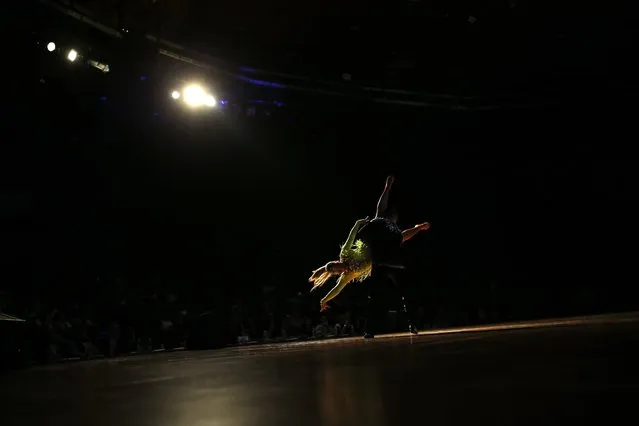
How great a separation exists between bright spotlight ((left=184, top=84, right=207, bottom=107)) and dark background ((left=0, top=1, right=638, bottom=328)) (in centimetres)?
20

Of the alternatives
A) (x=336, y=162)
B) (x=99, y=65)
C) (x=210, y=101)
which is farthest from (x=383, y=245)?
(x=336, y=162)

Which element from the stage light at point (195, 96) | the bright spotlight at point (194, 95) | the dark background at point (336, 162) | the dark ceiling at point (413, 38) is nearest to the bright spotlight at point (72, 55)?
the dark background at point (336, 162)

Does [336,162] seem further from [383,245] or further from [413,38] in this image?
[383,245]

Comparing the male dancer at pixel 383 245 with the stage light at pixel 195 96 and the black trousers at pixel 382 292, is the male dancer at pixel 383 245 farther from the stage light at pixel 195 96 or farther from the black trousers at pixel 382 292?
the stage light at pixel 195 96

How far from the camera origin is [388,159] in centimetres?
948

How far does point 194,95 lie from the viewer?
23.4 feet

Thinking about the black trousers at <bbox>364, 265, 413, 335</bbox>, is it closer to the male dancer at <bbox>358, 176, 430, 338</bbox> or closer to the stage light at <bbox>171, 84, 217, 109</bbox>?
the male dancer at <bbox>358, 176, 430, 338</bbox>

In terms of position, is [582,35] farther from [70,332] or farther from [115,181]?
[70,332]

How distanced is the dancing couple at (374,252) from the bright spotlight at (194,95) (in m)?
2.78

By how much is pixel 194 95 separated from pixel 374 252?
10.3ft

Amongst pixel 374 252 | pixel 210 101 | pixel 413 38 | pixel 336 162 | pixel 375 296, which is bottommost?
pixel 375 296

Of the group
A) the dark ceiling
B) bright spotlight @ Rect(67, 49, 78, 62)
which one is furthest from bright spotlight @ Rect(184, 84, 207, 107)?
bright spotlight @ Rect(67, 49, 78, 62)

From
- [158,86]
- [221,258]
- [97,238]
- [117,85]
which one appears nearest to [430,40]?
[158,86]

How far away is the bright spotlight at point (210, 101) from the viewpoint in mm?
7273
